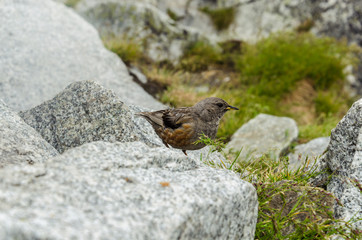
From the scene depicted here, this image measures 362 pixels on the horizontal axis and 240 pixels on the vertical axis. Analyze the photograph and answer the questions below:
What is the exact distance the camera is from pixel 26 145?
3936 millimetres

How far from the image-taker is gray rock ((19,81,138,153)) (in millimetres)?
4539

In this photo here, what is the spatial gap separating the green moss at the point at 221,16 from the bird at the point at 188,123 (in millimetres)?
10561

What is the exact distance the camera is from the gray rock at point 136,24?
480 inches

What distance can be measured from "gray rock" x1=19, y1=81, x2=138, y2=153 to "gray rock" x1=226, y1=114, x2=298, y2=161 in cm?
370

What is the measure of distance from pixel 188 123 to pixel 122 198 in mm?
2623

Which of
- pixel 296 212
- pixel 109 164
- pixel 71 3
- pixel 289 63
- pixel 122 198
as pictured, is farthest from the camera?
pixel 71 3

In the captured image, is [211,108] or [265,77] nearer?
[211,108]

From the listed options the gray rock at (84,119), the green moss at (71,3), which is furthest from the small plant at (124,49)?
the gray rock at (84,119)

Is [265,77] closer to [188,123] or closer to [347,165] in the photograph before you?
[188,123]

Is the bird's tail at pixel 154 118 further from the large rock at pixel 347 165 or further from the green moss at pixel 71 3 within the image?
the green moss at pixel 71 3

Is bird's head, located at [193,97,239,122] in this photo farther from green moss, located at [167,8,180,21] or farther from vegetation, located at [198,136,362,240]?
green moss, located at [167,8,180,21]

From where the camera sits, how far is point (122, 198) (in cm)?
258

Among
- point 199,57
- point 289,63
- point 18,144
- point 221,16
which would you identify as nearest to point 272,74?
point 289,63

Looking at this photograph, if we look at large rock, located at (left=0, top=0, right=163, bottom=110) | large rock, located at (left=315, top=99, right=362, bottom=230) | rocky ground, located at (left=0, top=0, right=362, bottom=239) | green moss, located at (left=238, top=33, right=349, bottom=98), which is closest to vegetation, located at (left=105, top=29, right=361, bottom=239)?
green moss, located at (left=238, top=33, right=349, bottom=98)
